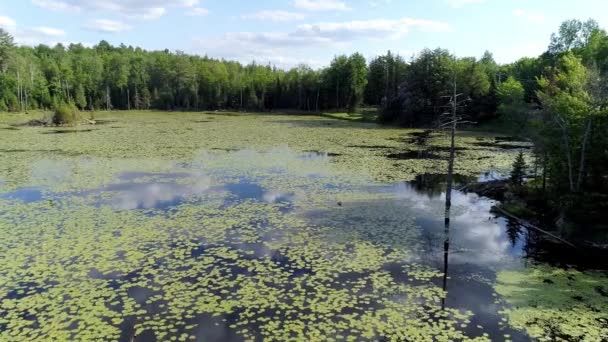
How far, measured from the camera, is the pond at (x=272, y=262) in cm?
1081

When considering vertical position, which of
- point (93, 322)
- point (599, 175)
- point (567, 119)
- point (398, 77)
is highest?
point (398, 77)

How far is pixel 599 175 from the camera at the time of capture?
18438 mm

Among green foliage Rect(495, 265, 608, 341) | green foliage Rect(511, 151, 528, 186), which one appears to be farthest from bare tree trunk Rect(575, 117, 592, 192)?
green foliage Rect(511, 151, 528, 186)

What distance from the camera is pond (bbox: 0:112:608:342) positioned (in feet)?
35.5

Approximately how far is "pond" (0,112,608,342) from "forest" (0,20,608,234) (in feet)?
14.5

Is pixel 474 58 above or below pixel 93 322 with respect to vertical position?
above

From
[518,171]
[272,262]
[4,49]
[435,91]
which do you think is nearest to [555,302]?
[272,262]

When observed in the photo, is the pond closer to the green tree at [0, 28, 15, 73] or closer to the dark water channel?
the dark water channel

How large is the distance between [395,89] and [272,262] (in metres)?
75.9

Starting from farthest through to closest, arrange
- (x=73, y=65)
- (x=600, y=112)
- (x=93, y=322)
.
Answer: (x=73, y=65), (x=600, y=112), (x=93, y=322)

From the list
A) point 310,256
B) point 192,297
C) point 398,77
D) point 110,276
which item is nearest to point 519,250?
point 310,256

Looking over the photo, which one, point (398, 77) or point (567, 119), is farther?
point (398, 77)

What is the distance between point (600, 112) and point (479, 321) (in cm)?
1215

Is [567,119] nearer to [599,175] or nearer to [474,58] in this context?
[599,175]
